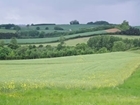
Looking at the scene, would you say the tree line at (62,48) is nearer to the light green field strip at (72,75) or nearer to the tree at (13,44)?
the tree at (13,44)

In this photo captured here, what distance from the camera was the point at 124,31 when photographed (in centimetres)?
14388

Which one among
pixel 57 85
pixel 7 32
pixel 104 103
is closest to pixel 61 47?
pixel 7 32

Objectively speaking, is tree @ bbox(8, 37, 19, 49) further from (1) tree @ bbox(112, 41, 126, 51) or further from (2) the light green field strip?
(2) the light green field strip

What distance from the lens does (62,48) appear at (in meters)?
111

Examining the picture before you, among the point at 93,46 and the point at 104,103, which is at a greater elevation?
the point at 104,103

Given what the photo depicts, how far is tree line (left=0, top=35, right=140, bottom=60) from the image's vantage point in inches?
3836

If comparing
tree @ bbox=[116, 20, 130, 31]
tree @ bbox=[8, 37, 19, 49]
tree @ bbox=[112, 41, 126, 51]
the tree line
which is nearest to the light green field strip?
the tree line

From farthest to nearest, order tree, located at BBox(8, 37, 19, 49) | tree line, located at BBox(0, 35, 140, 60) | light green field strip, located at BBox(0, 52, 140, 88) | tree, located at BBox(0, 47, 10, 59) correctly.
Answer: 1. tree, located at BBox(8, 37, 19, 49)
2. tree line, located at BBox(0, 35, 140, 60)
3. tree, located at BBox(0, 47, 10, 59)
4. light green field strip, located at BBox(0, 52, 140, 88)

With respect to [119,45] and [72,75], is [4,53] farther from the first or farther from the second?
[72,75]

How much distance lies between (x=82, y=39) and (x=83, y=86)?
365ft

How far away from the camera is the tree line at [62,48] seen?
97.4m

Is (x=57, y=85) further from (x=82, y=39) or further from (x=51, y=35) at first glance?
(x=51, y=35)

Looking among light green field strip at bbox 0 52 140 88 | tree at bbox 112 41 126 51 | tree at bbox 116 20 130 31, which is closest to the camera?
light green field strip at bbox 0 52 140 88

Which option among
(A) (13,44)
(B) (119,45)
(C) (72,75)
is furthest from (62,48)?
(C) (72,75)
